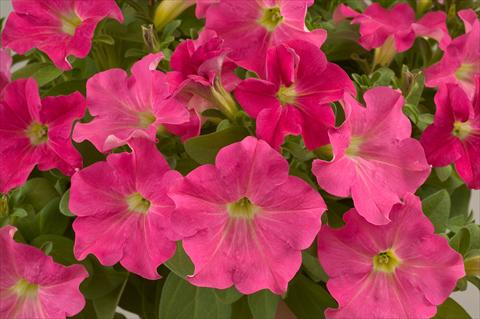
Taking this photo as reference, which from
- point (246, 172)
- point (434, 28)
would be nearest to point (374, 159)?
point (246, 172)

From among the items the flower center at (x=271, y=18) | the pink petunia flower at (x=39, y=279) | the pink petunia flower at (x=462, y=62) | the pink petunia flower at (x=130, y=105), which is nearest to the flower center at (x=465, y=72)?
the pink petunia flower at (x=462, y=62)

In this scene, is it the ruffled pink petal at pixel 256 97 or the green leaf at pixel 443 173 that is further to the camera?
the green leaf at pixel 443 173

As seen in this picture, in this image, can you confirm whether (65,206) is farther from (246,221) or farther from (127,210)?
(246,221)

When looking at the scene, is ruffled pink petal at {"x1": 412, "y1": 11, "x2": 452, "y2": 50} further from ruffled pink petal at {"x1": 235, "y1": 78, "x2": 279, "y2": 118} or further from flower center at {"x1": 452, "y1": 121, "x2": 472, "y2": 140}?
ruffled pink petal at {"x1": 235, "y1": 78, "x2": 279, "y2": 118}

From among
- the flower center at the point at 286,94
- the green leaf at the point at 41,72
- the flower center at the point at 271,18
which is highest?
the flower center at the point at 271,18

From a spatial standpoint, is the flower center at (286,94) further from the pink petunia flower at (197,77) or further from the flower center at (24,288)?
the flower center at (24,288)
